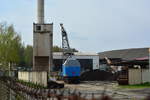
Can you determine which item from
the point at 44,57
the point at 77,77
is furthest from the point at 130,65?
the point at 44,57

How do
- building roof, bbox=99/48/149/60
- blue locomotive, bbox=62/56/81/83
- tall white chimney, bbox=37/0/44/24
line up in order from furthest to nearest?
building roof, bbox=99/48/149/60 → tall white chimney, bbox=37/0/44/24 → blue locomotive, bbox=62/56/81/83

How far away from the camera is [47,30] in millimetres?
62125

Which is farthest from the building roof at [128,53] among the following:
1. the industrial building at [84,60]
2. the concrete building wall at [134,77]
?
the concrete building wall at [134,77]

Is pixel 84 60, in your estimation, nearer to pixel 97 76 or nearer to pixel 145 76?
pixel 97 76

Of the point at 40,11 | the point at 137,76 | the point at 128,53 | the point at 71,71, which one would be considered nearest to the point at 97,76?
the point at 71,71

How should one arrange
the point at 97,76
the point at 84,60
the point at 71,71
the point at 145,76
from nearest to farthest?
1. the point at 145,76
2. the point at 71,71
3. the point at 97,76
4. the point at 84,60

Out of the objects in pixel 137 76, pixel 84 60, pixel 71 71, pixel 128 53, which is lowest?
pixel 137 76

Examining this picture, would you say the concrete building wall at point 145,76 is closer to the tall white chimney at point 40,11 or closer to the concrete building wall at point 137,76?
the concrete building wall at point 137,76

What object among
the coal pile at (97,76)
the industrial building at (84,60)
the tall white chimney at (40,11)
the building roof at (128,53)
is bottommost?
the coal pile at (97,76)

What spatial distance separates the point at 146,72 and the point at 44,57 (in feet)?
77.5

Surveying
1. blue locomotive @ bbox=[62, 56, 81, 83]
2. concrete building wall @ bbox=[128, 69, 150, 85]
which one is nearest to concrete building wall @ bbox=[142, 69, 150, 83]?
concrete building wall @ bbox=[128, 69, 150, 85]

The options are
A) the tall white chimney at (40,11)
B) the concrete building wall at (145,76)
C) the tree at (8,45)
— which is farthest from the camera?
the tree at (8,45)

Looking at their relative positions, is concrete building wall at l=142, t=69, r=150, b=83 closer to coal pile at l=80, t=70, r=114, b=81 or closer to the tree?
coal pile at l=80, t=70, r=114, b=81

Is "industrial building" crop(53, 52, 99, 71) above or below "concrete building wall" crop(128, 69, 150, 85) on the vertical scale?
above
